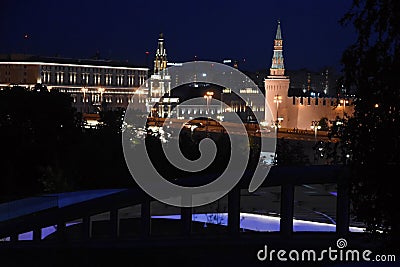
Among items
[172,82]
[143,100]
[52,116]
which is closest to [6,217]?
[52,116]

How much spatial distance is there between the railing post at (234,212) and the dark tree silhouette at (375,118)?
2.14m

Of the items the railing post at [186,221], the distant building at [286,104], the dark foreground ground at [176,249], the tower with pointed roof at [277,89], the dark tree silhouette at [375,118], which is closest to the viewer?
the dark tree silhouette at [375,118]

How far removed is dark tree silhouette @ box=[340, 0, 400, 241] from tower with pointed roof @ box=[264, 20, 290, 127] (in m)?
39.7

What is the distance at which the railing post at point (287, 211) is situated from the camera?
6008 millimetres

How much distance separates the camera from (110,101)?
2537 inches

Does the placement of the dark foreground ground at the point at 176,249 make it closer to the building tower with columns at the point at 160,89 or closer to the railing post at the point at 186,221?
the railing post at the point at 186,221

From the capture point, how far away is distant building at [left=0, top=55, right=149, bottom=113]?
2394 inches

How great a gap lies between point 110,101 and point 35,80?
7165 millimetres

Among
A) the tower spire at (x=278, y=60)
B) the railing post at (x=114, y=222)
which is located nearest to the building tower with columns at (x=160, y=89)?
the tower spire at (x=278, y=60)

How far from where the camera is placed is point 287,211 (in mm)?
6004

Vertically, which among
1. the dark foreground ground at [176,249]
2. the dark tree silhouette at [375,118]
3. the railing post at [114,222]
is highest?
the dark tree silhouette at [375,118]

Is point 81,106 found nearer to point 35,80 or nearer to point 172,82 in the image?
point 35,80

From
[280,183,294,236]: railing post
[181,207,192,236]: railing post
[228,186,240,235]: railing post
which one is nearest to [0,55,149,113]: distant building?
[181,207,192,236]: railing post

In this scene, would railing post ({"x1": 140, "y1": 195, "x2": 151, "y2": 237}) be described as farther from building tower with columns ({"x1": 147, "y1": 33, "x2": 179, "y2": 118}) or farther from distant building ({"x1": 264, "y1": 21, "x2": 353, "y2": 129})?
building tower with columns ({"x1": 147, "y1": 33, "x2": 179, "y2": 118})
